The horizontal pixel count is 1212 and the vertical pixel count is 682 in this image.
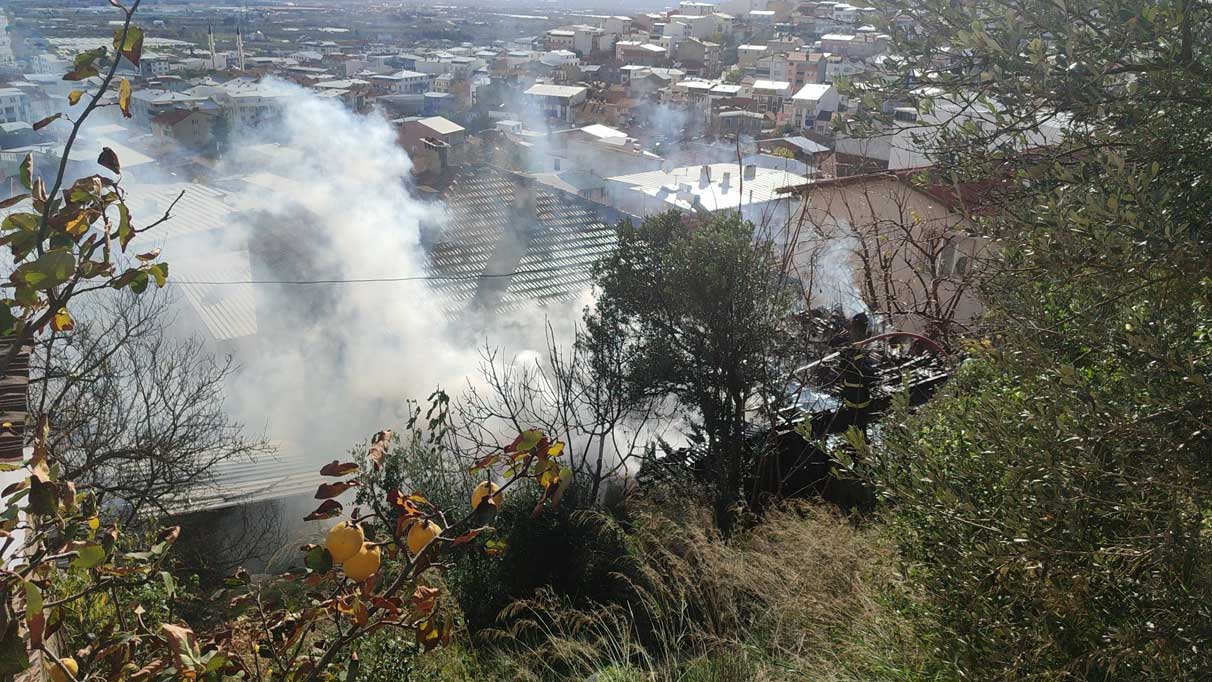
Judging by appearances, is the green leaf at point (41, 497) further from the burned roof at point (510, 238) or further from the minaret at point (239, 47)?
the minaret at point (239, 47)

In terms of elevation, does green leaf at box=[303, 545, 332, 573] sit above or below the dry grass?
above

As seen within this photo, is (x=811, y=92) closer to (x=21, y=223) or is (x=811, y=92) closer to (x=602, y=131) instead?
(x=602, y=131)

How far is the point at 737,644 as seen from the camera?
3.01m

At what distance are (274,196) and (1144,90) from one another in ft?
42.1

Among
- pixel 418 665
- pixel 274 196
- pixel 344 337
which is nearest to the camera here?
pixel 418 665

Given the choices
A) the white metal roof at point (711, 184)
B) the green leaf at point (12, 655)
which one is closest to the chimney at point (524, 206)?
the white metal roof at point (711, 184)

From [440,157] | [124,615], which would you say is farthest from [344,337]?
[124,615]

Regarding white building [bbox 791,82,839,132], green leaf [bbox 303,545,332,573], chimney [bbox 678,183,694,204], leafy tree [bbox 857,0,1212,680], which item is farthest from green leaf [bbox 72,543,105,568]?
white building [bbox 791,82,839,132]

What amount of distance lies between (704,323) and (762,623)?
297 cm

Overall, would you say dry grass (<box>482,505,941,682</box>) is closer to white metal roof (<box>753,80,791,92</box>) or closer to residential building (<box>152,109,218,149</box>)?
residential building (<box>152,109,218,149</box>)

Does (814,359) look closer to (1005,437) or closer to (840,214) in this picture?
(840,214)

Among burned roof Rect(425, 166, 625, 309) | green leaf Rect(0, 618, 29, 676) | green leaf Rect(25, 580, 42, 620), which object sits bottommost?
burned roof Rect(425, 166, 625, 309)

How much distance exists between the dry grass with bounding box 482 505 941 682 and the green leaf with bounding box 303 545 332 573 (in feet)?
6.17

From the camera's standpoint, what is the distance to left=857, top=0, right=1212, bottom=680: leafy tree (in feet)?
4.66
